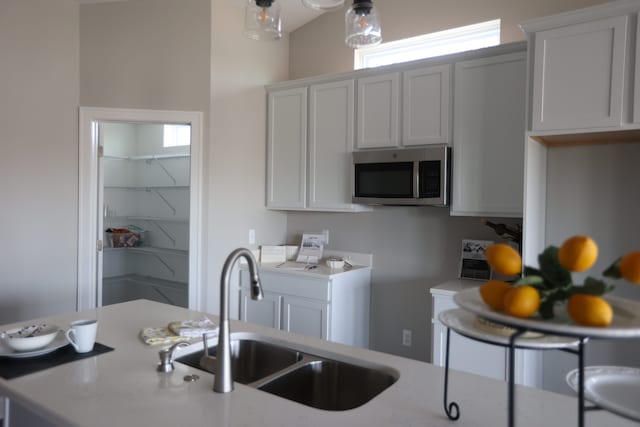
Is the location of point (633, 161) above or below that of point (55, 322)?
above

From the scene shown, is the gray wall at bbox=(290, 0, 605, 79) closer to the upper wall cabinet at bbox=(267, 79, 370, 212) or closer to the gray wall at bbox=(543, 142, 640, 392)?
the upper wall cabinet at bbox=(267, 79, 370, 212)

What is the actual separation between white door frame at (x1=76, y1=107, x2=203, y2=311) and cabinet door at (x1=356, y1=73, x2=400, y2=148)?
122 cm

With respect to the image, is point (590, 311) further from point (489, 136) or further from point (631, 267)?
point (489, 136)

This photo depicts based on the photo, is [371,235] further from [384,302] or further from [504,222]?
[504,222]

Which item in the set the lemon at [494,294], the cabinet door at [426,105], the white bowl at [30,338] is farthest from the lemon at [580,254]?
the cabinet door at [426,105]

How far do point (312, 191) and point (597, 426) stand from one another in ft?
8.93

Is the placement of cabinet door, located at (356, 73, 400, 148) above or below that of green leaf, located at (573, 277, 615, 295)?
above

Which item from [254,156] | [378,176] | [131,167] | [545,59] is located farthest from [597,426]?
[131,167]

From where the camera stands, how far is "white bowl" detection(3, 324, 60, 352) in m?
1.47

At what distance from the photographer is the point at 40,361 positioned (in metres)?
1.46

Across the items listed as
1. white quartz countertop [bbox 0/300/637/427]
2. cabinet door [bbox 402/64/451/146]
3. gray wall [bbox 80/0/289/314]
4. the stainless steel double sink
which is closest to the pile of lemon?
white quartz countertop [bbox 0/300/637/427]

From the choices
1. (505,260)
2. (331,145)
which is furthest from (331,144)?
(505,260)

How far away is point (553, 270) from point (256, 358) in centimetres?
127

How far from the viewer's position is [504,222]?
302 cm
